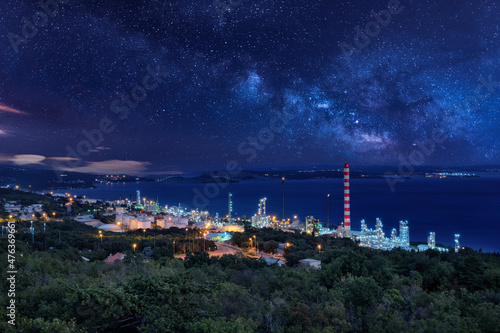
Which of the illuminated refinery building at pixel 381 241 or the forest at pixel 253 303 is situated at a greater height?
the forest at pixel 253 303

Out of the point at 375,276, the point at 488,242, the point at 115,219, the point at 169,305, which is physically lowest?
the point at 488,242

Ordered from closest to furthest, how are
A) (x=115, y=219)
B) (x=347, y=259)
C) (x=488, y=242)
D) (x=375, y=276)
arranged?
(x=375, y=276) → (x=347, y=259) → (x=115, y=219) → (x=488, y=242)

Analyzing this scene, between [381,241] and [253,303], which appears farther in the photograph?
[381,241]

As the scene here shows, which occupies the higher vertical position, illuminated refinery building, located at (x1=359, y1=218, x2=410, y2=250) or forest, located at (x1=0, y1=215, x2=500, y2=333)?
forest, located at (x1=0, y1=215, x2=500, y2=333)

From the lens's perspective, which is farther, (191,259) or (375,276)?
(191,259)

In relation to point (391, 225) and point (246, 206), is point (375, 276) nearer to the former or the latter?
point (391, 225)

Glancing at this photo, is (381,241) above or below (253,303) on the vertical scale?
below

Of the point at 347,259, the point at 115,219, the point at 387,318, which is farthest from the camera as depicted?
the point at 115,219

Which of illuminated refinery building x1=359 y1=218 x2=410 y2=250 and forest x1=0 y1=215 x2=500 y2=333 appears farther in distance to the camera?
illuminated refinery building x1=359 y1=218 x2=410 y2=250

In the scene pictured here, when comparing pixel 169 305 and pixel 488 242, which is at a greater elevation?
pixel 169 305

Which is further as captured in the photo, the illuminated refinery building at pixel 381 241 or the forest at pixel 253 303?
the illuminated refinery building at pixel 381 241

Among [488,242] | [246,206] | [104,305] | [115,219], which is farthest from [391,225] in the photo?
[104,305]
